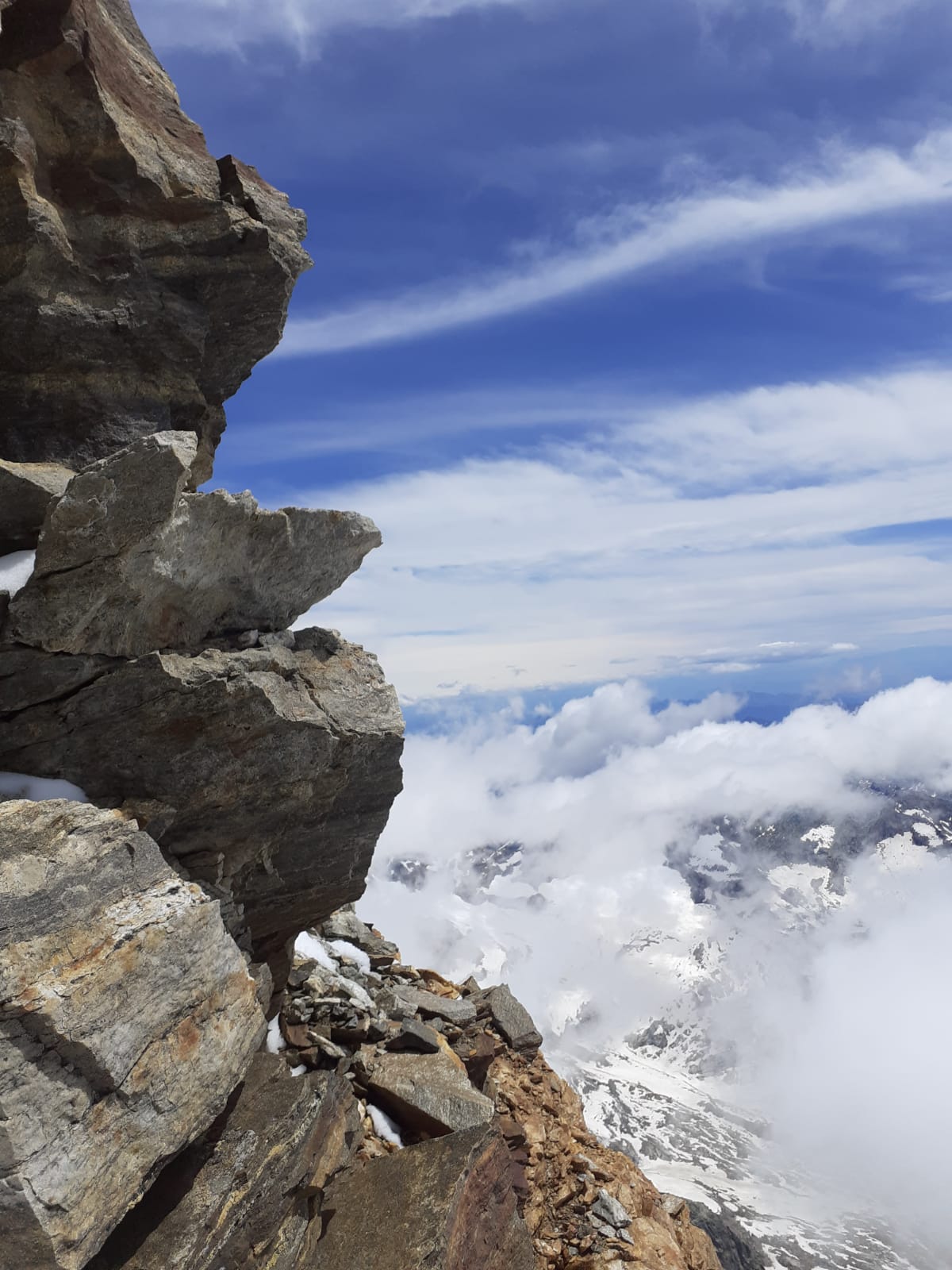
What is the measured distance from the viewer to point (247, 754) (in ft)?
60.2

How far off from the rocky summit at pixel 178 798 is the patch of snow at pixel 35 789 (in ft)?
0.24

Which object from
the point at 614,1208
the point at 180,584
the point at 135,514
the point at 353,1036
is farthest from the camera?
the point at 353,1036

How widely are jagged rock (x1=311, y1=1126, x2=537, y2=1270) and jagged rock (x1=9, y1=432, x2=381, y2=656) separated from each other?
13.0m

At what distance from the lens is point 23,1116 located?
11.7 metres

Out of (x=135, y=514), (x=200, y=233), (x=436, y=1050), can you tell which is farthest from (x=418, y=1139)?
(x=200, y=233)

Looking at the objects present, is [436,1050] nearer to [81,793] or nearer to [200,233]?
[81,793]

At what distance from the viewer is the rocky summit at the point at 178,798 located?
13.3 metres

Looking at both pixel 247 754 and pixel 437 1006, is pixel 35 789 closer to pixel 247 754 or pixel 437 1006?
pixel 247 754

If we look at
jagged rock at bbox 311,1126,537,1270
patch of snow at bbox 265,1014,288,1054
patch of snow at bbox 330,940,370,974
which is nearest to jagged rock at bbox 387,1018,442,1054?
patch of snow at bbox 265,1014,288,1054

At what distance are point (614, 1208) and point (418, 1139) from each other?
6.02 m

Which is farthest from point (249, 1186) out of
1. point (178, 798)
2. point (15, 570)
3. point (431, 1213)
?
point (15, 570)

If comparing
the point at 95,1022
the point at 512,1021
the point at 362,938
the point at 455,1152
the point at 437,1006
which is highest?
the point at 95,1022

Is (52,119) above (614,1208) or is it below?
above

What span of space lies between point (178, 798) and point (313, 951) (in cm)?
1321
